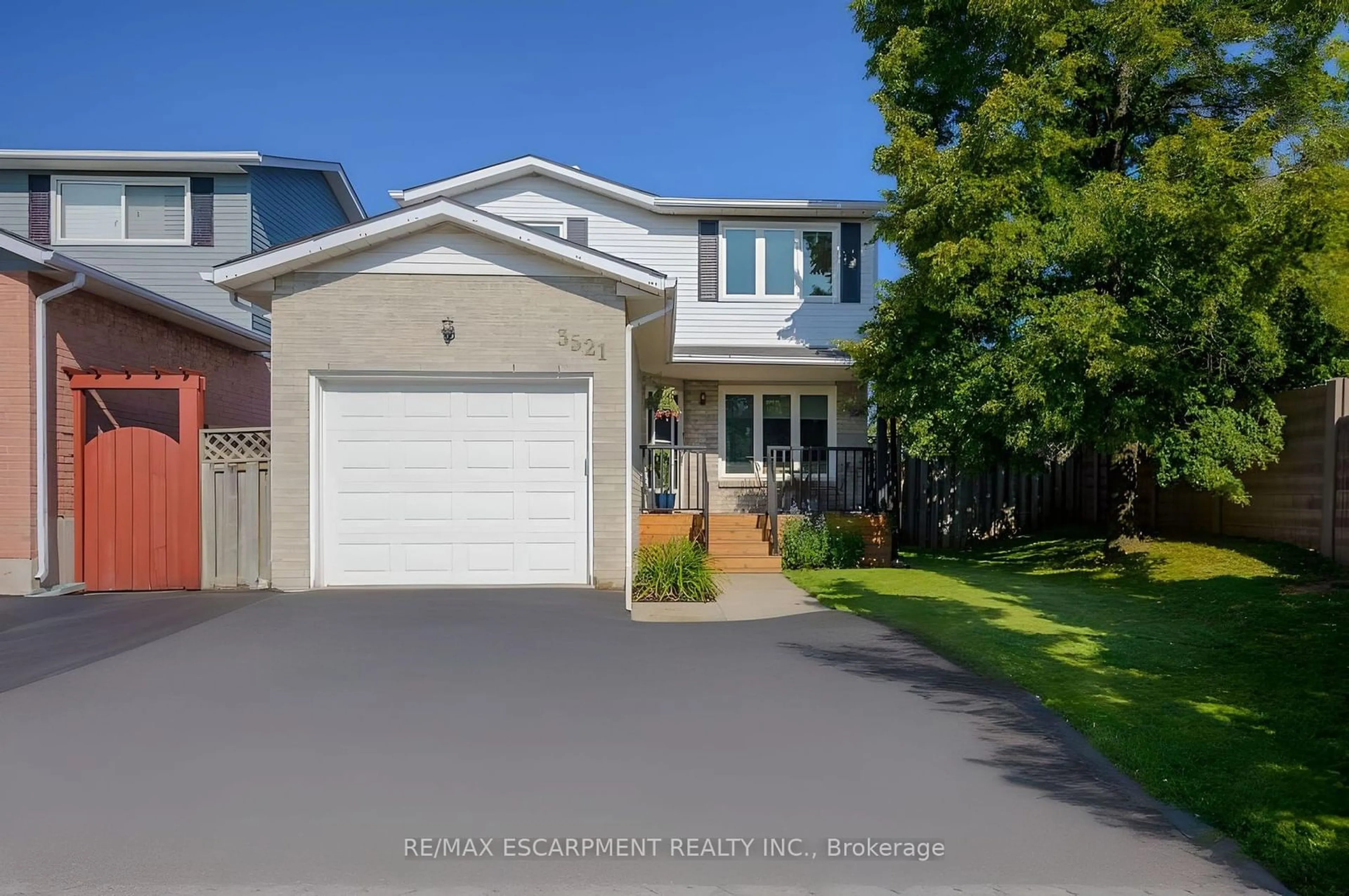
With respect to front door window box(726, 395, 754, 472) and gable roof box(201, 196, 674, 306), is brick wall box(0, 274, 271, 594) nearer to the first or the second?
gable roof box(201, 196, 674, 306)

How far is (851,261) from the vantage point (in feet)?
56.4

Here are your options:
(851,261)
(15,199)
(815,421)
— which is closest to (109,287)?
Answer: (15,199)

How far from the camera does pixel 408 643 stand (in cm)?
766

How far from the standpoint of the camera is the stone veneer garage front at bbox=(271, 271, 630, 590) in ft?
32.7

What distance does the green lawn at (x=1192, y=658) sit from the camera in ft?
14.3

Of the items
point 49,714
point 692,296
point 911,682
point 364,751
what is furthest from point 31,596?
point 692,296

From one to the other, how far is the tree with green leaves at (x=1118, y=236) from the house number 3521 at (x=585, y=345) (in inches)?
197

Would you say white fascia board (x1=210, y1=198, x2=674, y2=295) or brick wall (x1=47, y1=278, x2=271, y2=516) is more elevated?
white fascia board (x1=210, y1=198, x2=674, y2=295)

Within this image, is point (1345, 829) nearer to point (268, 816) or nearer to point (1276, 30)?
point (268, 816)

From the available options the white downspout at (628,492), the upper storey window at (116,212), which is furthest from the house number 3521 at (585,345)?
the upper storey window at (116,212)

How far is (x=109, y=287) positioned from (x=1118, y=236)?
1312 cm

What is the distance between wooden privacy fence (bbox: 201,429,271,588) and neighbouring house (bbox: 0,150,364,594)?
41cm

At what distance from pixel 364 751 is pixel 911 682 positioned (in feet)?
13.4

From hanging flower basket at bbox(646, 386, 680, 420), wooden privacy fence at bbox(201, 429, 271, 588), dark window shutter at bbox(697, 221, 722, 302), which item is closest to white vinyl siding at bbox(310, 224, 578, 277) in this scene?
wooden privacy fence at bbox(201, 429, 271, 588)
